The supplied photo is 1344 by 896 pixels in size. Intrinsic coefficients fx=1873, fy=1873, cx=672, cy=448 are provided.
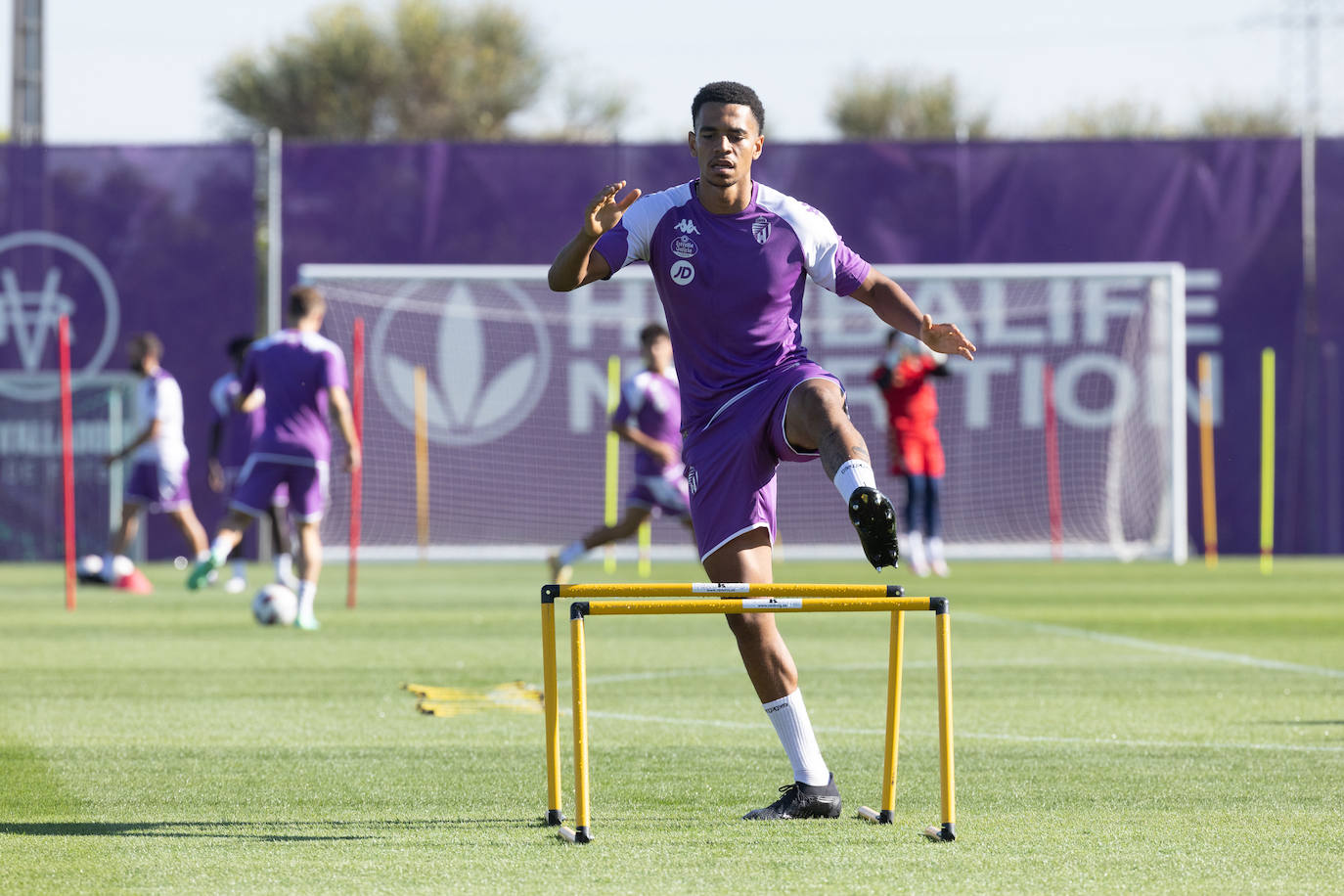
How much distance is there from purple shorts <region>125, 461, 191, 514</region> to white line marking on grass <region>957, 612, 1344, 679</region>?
7888 millimetres

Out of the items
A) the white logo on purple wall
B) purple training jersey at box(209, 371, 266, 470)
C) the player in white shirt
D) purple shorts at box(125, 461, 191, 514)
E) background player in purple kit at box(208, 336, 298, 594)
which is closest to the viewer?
background player in purple kit at box(208, 336, 298, 594)

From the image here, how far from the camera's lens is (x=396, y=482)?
22.1 meters

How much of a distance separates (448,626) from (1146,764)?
7.21 meters

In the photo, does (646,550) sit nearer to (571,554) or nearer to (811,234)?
(571,554)

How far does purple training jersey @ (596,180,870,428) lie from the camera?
17.7 ft

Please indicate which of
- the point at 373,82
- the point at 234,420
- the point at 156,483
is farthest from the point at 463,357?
the point at 373,82

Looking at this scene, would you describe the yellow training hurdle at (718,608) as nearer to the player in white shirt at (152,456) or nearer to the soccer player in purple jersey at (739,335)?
the soccer player in purple jersey at (739,335)

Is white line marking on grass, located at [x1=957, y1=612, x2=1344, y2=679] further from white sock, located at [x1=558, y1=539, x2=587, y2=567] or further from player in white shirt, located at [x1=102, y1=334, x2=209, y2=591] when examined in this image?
player in white shirt, located at [x1=102, y1=334, x2=209, y2=591]

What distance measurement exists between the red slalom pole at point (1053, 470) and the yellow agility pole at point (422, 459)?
7.41 metres

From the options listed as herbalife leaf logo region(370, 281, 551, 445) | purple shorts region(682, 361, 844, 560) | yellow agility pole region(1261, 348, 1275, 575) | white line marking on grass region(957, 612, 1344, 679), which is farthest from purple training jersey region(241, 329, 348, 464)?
yellow agility pole region(1261, 348, 1275, 575)

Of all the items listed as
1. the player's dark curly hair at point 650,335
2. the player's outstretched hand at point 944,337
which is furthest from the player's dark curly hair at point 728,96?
the player's dark curly hair at point 650,335

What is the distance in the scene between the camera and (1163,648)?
1117 cm

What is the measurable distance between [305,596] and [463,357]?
398 inches

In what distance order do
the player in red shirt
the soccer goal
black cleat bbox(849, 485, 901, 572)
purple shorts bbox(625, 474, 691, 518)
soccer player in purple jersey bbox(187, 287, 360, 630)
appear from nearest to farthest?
black cleat bbox(849, 485, 901, 572)
soccer player in purple jersey bbox(187, 287, 360, 630)
purple shorts bbox(625, 474, 691, 518)
the player in red shirt
the soccer goal
